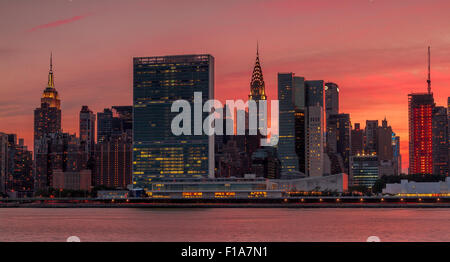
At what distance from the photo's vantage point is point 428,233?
275 ft

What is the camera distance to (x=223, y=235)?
80.9 m
